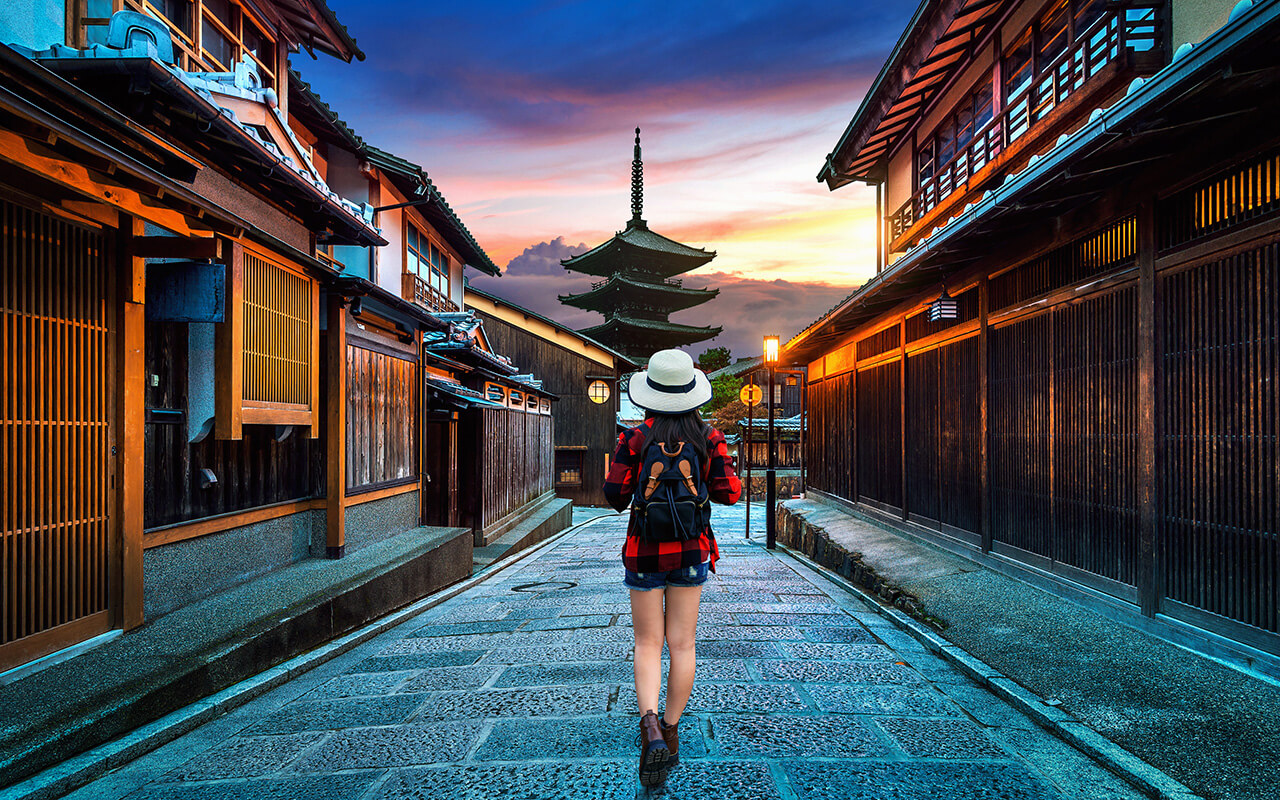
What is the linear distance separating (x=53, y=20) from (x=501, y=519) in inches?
463

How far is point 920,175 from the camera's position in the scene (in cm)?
1581

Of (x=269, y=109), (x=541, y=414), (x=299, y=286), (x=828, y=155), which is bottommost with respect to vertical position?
(x=541, y=414)

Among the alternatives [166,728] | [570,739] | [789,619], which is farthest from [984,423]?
[166,728]

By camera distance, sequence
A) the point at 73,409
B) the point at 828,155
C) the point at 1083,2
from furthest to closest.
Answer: the point at 828,155 < the point at 1083,2 < the point at 73,409

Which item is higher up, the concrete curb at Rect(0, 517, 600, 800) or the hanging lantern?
the hanging lantern

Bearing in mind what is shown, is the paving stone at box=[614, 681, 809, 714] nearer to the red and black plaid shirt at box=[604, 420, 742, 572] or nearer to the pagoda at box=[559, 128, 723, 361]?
the red and black plaid shirt at box=[604, 420, 742, 572]

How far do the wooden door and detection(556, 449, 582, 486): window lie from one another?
2519 centimetres

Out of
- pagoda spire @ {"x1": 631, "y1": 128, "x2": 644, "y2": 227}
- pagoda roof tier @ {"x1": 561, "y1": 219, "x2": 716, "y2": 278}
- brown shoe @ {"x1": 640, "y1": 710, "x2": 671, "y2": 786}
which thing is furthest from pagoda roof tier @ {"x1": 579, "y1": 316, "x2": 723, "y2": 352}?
brown shoe @ {"x1": 640, "y1": 710, "x2": 671, "y2": 786}

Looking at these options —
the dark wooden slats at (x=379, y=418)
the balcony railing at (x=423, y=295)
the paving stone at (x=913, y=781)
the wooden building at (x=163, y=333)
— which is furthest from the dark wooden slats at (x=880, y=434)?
the balcony railing at (x=423, y=295)

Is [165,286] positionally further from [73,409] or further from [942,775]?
[942,775]

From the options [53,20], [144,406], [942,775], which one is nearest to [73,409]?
[144,406]

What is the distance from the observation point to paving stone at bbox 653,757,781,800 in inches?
134

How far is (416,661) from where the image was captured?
594 cm

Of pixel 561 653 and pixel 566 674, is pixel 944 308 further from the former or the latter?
pixel 566 674
